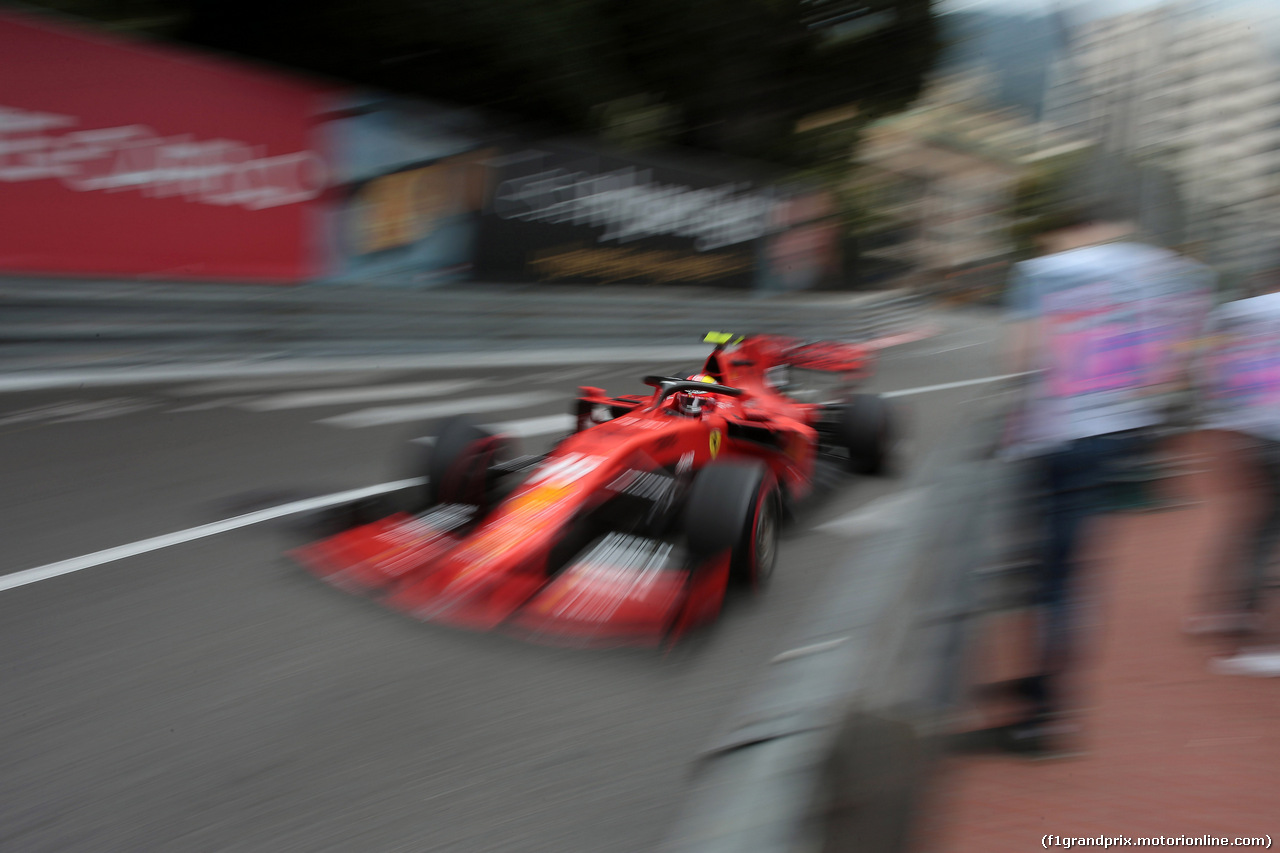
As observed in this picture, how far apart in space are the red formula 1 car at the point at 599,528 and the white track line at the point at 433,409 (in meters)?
2.33

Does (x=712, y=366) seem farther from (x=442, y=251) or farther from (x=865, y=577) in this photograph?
(x=442, y=251)

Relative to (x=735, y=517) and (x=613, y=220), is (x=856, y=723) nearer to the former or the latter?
(x=735, y=517)

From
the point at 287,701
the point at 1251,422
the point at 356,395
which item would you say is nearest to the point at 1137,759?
the point at 1251,422

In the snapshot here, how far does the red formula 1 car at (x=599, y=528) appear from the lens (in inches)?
144

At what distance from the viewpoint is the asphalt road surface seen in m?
2.55

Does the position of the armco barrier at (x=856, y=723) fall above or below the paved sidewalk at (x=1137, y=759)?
above

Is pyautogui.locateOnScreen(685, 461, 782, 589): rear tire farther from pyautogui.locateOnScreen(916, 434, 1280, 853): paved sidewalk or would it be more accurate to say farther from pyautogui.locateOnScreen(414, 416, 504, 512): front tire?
pyautogui.locateOnScreen(414, 416, 504, 512): front tire

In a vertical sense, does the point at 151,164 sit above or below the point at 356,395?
above

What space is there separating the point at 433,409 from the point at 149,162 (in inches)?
138

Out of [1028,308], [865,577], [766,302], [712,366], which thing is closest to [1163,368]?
[1028,308]

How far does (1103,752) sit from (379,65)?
1428 cm

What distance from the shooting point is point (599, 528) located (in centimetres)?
423

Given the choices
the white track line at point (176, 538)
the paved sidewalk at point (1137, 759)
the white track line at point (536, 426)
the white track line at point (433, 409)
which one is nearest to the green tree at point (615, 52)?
the white track line at point (433, 409)

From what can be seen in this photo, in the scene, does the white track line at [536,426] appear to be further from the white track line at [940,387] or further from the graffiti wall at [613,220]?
the graffiti wall at [613,220]
